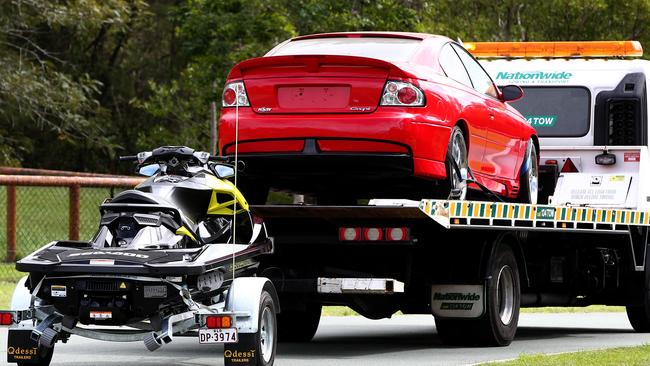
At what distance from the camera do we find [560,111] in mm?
16734

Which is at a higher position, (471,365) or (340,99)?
(340,99)

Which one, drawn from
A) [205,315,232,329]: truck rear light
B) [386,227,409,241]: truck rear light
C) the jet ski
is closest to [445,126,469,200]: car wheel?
[386,227,409,241]: truck rear light

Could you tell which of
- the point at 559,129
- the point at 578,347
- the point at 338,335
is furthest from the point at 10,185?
the point at 578,347

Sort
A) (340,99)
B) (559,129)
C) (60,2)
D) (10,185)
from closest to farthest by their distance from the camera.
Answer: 1. (340,99)
2. (559,129)
3. (10,185)
4. (60,2)

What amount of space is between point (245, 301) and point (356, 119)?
87.1 inches

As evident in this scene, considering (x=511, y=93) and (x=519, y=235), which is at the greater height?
(x=511, y=93)

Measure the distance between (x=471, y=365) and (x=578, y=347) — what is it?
2850 millimetres

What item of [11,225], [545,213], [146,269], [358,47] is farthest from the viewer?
[11,225]

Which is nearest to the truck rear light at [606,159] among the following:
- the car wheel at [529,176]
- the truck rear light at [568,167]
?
the truck rear light at [568,167]

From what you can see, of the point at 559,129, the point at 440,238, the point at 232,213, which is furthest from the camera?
the point at 559,129

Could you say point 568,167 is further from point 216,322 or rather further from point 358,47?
point 216,322

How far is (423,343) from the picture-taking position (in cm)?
1440

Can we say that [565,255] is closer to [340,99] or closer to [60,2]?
[340,99]

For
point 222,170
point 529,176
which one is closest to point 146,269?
point 222,170
